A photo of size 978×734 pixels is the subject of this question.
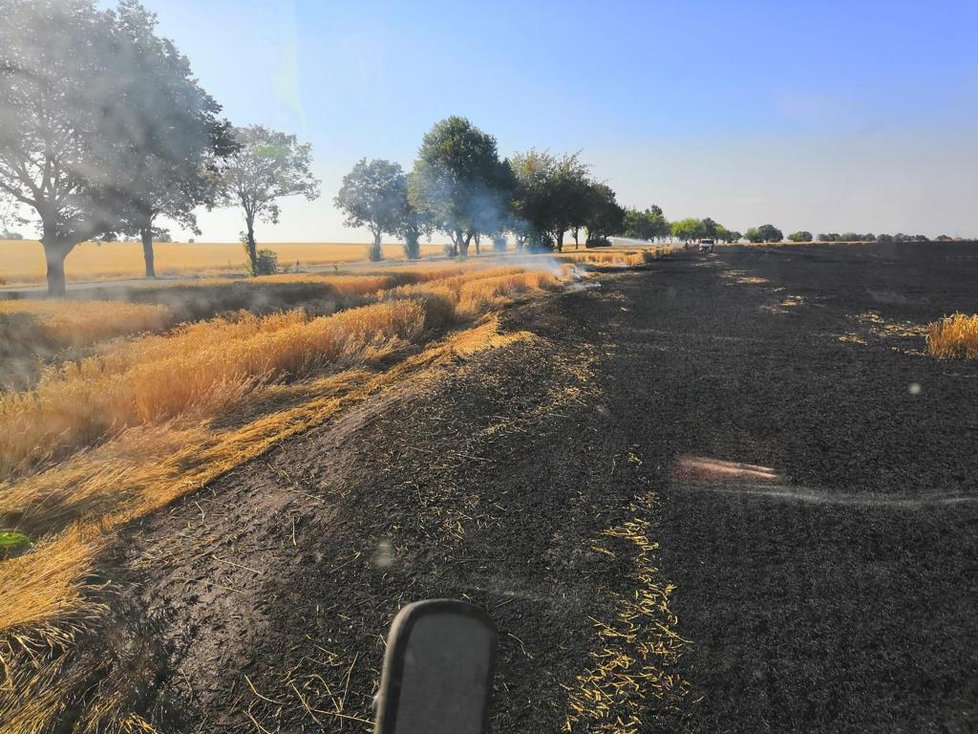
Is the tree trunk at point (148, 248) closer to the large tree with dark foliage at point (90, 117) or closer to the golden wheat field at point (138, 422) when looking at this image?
A: the large tree with dark foliage at point (90, 117)

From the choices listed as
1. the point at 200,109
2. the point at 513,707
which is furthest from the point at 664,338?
the point at 200,109

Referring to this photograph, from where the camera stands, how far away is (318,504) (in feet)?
12.2

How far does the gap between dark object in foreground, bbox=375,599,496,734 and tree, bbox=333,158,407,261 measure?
8099 centimetres

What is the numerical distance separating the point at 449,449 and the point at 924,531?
381cm

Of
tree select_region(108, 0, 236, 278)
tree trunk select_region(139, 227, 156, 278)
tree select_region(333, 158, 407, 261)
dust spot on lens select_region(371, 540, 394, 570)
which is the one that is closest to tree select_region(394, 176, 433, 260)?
tree select_region(333, 158, 407, 261)

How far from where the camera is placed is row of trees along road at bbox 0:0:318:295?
17.4 m

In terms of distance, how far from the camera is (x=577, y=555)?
3.26 metres

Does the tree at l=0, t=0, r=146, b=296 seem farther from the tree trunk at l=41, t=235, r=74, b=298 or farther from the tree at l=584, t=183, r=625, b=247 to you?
the tree at l=584, t=183, r=625, b=247

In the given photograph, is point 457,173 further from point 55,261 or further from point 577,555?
point 577,555

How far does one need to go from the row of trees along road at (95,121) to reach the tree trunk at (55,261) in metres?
0.04

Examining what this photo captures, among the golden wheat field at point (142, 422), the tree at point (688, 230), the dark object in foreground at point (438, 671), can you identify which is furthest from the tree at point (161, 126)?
the tree at point (688, 230)

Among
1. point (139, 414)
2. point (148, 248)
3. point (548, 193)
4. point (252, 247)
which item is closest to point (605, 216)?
point (548, 193)

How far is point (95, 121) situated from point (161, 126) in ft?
8.73

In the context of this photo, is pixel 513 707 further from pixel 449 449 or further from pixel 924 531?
pixel 924 531
